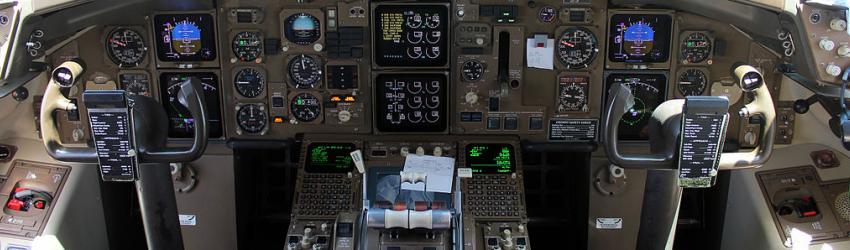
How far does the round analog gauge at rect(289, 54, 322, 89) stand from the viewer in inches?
164

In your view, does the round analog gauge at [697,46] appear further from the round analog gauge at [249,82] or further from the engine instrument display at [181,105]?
the engine instrument display at [181,105]

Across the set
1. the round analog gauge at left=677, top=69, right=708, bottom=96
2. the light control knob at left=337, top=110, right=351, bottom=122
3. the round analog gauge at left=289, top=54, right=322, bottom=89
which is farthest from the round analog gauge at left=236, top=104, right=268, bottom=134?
the round analog gauge at left=677, top=69, right=708, bottom=96

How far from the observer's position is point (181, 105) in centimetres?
423

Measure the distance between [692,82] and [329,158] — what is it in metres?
2.11

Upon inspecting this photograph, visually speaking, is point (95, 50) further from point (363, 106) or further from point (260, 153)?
point (363, 106)

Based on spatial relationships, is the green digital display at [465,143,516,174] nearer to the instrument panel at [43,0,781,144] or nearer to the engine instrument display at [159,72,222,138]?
the instrument panel at [43,0,781,144]

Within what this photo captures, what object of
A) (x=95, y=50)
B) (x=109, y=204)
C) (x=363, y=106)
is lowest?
(x=109, y=204)

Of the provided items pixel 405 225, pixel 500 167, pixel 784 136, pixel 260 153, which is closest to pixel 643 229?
pixel 405 225

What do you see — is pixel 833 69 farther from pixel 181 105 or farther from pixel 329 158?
pixel 181 105

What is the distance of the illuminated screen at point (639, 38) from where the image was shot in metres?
4.06

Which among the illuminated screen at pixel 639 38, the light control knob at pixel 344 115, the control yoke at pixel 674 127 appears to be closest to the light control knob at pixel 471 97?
the light control knob at pixel 344 115

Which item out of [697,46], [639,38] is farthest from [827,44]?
[639,38]

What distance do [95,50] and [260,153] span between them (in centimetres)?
110

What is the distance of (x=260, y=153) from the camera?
455cm
